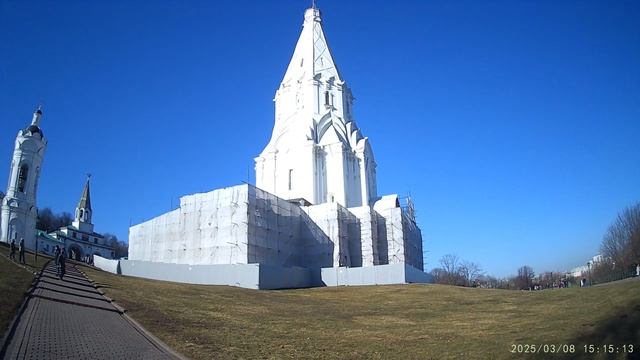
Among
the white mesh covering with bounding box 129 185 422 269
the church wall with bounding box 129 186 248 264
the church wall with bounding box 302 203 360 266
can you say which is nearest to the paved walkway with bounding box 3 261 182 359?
the church wall with bounding box 129 186 248 264

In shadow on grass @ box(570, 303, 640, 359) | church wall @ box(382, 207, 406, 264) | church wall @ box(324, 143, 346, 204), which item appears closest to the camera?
shadow on grass @ box(570, 303, 640, 359)

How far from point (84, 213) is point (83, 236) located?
4.60 meters

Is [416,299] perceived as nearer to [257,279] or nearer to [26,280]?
[257,279]

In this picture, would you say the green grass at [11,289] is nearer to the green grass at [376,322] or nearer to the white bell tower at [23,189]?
the green grass at [376,322]

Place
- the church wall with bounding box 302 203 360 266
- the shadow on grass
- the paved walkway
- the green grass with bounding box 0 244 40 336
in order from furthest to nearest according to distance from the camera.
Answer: the church wall with bounding box 302 203 360 266
the green grass with bounding box 0 244 40 336
the paved walkway
the shadow on grass

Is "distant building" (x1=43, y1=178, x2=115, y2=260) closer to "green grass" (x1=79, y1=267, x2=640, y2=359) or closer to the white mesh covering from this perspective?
the white mesh covering

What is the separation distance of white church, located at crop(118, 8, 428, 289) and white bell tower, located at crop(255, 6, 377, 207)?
11cm

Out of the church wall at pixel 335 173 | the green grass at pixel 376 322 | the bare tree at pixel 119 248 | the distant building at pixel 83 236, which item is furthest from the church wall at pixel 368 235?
the bare tree at pixel 119 248

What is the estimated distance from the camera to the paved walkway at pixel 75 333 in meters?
9.70

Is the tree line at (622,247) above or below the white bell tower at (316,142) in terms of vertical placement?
below

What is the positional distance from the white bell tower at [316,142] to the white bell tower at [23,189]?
851 inches

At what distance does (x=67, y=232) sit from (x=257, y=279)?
54.6 m

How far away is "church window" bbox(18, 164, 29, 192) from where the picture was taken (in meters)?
44.9

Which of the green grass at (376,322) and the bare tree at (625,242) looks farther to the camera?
the bare tree at (625,242)
